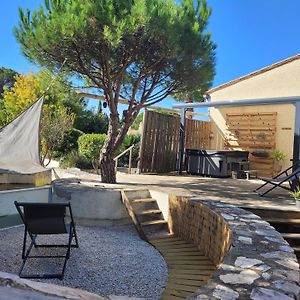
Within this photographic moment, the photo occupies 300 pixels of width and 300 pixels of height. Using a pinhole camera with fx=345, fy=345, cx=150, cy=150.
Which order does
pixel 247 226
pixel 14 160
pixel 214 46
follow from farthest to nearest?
1. pixel 214 46
2. pixel 14 160
3. pixel 247 226

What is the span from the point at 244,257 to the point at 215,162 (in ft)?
25.8

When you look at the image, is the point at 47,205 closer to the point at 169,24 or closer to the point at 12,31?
the point at 169,24

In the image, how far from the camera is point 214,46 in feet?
26.0

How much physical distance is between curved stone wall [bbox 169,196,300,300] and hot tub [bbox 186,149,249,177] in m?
5.34

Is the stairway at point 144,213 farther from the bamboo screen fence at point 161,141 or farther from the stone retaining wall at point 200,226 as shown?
the bamboo screen fence at point 161,141

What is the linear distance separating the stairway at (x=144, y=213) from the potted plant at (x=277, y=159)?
19.3ft

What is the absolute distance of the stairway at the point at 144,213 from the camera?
590 centimetres

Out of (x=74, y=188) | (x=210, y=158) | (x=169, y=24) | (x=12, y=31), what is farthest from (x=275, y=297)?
(x=210, y=158)

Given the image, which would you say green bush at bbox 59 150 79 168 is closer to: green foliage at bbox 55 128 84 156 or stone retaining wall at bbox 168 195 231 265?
green foliage at bbox 55 128 84 156

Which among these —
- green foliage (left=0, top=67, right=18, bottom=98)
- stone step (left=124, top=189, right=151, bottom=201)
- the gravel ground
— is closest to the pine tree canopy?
stone step (left=124, top=189, right=151, bottom=201)

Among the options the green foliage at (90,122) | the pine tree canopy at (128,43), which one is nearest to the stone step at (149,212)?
the pine tree canopy at (128,43)

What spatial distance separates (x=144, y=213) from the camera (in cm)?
627

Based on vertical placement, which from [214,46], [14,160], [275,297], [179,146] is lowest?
[275,297]

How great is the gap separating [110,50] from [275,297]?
6002 millimetres
